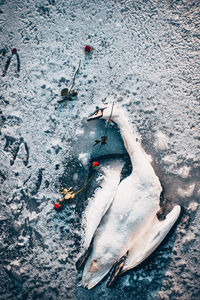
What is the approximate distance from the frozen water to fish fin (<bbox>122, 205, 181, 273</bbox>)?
0.22 meters

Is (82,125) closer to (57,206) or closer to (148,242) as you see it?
(57,206)

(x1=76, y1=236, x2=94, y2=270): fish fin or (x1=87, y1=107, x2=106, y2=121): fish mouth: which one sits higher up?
(x1=87, y1=107, x2=106, y2=121): fish mouth

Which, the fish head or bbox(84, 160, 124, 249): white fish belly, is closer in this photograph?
bbox(84, 160, 124, 249): white fish belly

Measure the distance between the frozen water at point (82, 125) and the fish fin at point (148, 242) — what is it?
0.72 ft

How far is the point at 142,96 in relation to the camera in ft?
6.23

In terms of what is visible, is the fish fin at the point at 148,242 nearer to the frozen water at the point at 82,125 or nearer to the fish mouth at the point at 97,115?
the frozen water at the point at 82,125

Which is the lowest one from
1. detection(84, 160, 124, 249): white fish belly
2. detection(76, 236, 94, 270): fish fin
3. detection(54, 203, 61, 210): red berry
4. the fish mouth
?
detection(76, 236, 94, 270): fish fin

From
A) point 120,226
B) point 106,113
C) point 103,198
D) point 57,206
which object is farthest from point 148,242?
point 106,113

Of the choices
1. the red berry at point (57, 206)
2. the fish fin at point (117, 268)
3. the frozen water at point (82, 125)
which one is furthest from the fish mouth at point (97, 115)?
the fish fin at point (117, 268)

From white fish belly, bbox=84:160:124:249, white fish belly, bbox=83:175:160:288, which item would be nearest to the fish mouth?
white fish belly, bbox=84:160:124:249

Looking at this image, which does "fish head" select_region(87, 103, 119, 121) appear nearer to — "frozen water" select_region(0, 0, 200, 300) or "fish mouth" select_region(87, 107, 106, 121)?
"fish mouth" select_region(87, 107, 106, 121)

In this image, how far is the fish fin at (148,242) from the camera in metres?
1.60

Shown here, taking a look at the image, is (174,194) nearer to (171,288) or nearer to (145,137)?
(145,137)

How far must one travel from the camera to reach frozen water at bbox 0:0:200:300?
1.83 meters
